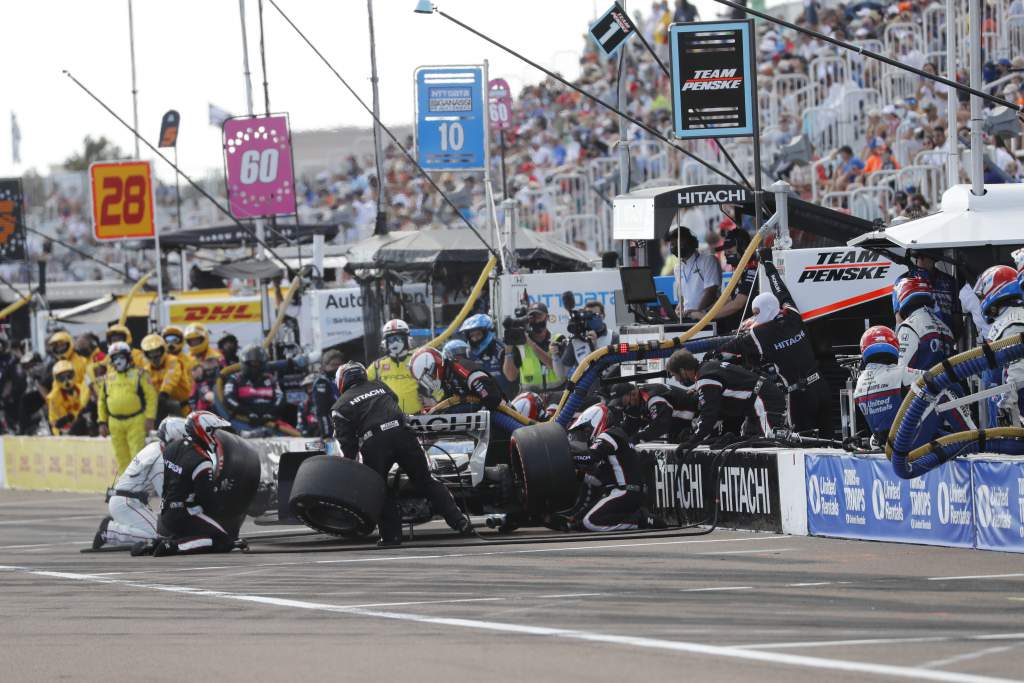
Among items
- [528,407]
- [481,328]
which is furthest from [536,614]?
[481,328]

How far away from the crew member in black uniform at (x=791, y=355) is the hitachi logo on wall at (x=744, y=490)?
1120 millimetres

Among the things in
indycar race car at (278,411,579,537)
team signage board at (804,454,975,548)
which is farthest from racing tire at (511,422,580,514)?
team signage board at (804,454,975,548)

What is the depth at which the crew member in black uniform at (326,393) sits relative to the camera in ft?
Answer: 65.1

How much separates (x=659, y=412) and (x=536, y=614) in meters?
6.24

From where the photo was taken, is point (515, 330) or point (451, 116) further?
point (451, 116)

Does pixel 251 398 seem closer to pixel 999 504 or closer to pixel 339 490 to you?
pixel 339 490

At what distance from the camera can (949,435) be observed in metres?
12.3

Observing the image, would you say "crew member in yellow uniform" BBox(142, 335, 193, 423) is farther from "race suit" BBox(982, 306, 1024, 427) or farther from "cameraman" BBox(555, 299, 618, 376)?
"race suit" BBox(982, 306, 1024, 427)

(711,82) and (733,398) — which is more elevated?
(711,82)

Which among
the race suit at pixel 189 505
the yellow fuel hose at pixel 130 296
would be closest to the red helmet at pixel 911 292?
the race suit at pixel 189 505

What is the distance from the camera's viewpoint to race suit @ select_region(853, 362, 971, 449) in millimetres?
13219

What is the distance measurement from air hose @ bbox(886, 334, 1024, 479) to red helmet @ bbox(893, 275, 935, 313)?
136cm

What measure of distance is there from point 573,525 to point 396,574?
9.44 ft

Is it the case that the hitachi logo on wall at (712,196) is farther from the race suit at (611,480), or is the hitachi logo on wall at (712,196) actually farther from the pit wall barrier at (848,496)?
the race suit at (611,480)
